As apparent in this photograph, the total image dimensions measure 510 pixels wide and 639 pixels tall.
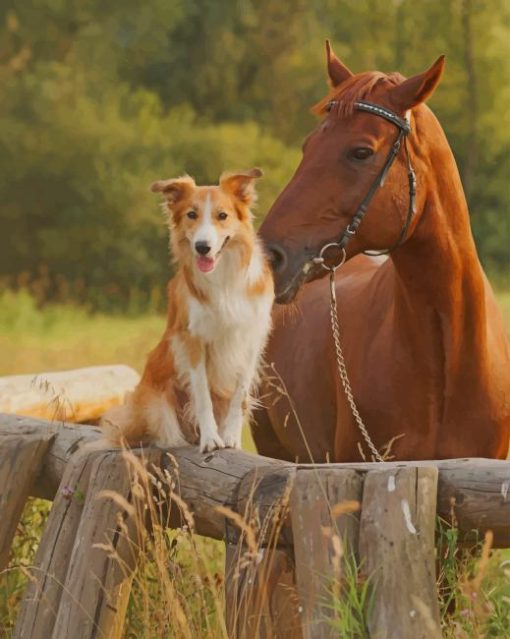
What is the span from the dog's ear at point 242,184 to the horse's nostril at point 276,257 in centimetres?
19

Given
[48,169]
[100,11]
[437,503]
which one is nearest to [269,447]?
[437,503]

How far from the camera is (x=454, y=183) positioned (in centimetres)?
471

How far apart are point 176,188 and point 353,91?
71 cm

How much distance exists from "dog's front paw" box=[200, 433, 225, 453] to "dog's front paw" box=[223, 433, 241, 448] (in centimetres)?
6

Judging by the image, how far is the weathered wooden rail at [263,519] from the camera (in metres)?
3.55

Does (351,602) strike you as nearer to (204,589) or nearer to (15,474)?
(204,589)

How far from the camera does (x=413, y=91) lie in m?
4.52

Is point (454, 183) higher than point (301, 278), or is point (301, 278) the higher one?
point (454, 183)

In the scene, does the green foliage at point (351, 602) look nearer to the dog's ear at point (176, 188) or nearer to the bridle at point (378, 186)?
the bridle at point (378, 186)

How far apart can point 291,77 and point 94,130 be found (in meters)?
5.93

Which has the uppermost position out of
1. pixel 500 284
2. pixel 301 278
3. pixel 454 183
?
pixel 454 183

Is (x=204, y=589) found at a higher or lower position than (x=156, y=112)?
lower

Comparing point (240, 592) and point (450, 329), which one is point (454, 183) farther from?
point (240, 592)

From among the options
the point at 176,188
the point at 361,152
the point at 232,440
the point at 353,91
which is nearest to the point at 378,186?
the point at 361,152
